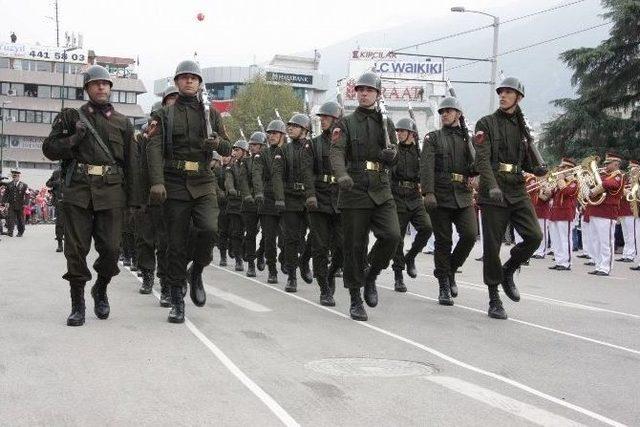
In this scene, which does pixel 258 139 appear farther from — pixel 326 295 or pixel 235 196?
pixel 326 295

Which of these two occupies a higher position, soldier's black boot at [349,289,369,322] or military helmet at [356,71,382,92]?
military helmet at [356,71,382,92]

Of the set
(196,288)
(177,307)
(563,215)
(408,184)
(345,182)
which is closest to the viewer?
(177,307)

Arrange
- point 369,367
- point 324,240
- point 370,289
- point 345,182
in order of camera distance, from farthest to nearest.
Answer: point 324,240
point 370,289
point 345,182
point 369,367

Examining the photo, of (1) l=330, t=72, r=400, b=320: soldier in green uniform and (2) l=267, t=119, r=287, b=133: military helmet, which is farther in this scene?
(2) l=267, t=119, r=287, b=133: military helmet

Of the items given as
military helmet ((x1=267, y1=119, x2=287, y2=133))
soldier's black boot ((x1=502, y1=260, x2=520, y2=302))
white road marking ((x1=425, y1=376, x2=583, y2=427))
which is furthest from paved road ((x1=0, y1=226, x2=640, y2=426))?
military helmet ((x1=267, y1=119, x2=287, y2=133))

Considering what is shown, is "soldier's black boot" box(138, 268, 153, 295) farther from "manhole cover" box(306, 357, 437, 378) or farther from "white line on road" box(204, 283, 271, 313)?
"manhole cover" box(306, 357, 437, 378)

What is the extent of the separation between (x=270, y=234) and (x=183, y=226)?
512 centimetres

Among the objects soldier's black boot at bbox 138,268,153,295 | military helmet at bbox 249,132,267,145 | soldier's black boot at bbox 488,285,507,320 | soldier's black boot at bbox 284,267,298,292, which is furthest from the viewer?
military helmet at bbox 249,132,267,145

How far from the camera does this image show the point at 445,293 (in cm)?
1121

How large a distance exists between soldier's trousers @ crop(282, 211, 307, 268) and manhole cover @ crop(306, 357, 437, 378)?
539cm

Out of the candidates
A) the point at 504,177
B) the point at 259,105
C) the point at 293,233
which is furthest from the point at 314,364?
the point at 259,105

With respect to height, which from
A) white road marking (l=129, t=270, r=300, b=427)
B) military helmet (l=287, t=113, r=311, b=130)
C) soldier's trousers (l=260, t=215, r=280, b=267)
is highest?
military helmet (l=287, t=113, r=311, b=130)

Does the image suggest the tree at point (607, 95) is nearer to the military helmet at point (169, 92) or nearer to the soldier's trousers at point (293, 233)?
the soldier's trousers at point (293, 233)

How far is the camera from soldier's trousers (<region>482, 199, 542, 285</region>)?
32.3ft
